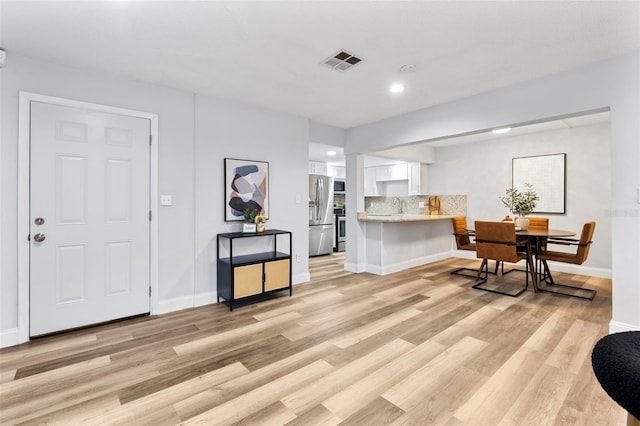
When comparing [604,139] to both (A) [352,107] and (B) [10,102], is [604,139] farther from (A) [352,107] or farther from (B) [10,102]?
(B) [10,102]

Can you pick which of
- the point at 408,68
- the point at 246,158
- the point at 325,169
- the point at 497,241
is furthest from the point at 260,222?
the point at 325,169

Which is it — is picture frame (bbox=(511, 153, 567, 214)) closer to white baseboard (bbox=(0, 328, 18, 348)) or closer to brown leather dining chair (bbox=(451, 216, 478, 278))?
brown leather dining chair (bbox=(451, 216, 478, 278))

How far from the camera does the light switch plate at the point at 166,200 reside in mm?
3232

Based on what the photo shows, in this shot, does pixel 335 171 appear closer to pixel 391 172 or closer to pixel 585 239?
pixel 391 172

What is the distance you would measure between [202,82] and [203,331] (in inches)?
95.7

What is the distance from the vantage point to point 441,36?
229 centimetres

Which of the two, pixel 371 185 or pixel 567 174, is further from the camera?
pixel 371 185

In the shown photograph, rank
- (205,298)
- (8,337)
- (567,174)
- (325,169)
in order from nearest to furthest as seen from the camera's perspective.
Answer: (8,337)
(205,298)
(567,174)
(325,169)

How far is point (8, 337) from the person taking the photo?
2.50m

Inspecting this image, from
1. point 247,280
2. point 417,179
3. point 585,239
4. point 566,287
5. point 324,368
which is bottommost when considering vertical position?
point 324,368

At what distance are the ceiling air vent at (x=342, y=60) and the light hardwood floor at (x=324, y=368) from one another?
2395mm

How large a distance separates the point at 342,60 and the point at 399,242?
336 centimetres

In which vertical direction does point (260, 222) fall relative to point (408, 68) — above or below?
below

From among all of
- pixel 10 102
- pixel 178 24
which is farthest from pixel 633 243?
pixel 10 102
